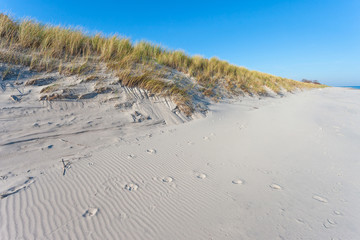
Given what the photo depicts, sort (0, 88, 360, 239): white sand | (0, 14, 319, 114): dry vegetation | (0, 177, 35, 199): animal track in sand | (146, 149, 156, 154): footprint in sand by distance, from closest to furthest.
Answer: (0, 88, 360, 239): white sand
(0, 177, 35, 199): animal track in sand
(146, 149, 156, 154): footprint in sand
(0, 14, 319, 114): dry vegetation

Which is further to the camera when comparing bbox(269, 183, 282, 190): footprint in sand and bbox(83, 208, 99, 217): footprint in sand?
bbox(269, 183, 282, 190): footprint in sand

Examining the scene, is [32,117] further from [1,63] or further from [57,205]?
[57,205]

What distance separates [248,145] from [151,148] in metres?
1.63

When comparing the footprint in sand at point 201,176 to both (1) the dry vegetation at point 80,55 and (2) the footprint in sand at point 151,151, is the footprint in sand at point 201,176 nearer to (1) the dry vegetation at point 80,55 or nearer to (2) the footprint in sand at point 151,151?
(2) the footprint in sand at point 151,151

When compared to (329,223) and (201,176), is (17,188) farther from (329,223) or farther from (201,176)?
(329,223)

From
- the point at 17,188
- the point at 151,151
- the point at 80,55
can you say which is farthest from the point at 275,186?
the point at 80,55

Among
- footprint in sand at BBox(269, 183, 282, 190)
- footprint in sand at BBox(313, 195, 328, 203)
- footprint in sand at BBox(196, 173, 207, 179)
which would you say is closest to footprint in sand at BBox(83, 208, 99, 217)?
footprint in sand at BBox(196, 173, 207, 179)

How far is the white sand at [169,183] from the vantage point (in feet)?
4.22

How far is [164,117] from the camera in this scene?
3828mm

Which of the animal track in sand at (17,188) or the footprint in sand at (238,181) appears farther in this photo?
the footprint in sand at (238,181)

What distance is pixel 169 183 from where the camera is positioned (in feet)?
5.94

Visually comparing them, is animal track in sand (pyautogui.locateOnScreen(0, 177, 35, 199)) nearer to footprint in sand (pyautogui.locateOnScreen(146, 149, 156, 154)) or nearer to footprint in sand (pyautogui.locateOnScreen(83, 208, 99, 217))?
footprint in sand (pyautogui.locateOnScreen(83, 208, 99, 217))

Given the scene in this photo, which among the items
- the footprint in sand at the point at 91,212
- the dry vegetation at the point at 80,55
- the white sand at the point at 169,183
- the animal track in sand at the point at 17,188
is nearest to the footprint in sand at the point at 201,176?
the white sand at the point at 169,183

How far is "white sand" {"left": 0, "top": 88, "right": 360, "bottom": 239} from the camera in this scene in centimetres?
129
